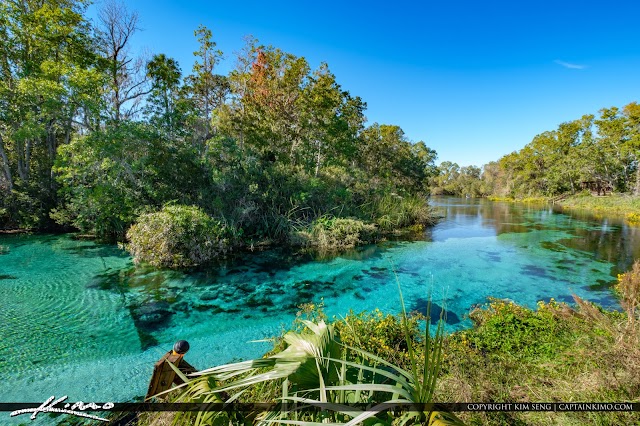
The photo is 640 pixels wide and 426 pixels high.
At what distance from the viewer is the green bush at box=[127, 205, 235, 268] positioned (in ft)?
26.4

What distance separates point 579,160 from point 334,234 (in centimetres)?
3638

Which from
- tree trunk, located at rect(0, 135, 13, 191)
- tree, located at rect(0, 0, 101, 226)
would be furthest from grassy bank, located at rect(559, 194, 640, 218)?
tree trunk, located at rect(0, 135, 13, 191)

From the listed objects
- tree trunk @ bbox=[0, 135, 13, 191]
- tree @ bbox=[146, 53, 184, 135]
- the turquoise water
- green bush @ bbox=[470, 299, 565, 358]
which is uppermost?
tree @ bbox=[146, 53, 184, 135]

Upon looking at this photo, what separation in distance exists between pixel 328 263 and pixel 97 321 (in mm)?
6407

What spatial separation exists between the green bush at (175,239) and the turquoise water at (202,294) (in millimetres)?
517

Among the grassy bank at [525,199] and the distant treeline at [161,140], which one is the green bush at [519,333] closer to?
the distant treeline at [161,140]

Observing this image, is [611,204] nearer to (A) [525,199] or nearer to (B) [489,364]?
(A) [525,199]

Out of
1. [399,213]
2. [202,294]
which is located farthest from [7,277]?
[399,213]

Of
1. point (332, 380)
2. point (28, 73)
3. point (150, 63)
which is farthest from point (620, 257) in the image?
point (28, 73)

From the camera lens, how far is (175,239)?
Answer: 825cm

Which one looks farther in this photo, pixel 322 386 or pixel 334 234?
pixel 334 234

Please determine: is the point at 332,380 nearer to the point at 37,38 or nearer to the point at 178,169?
the point at 178,169

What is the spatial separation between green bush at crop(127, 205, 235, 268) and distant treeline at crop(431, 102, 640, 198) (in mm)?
36553

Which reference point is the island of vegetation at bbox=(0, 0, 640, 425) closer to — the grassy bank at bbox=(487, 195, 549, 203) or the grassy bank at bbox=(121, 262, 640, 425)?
the grassy bank at bbox=(121, 262, 640, 425)
